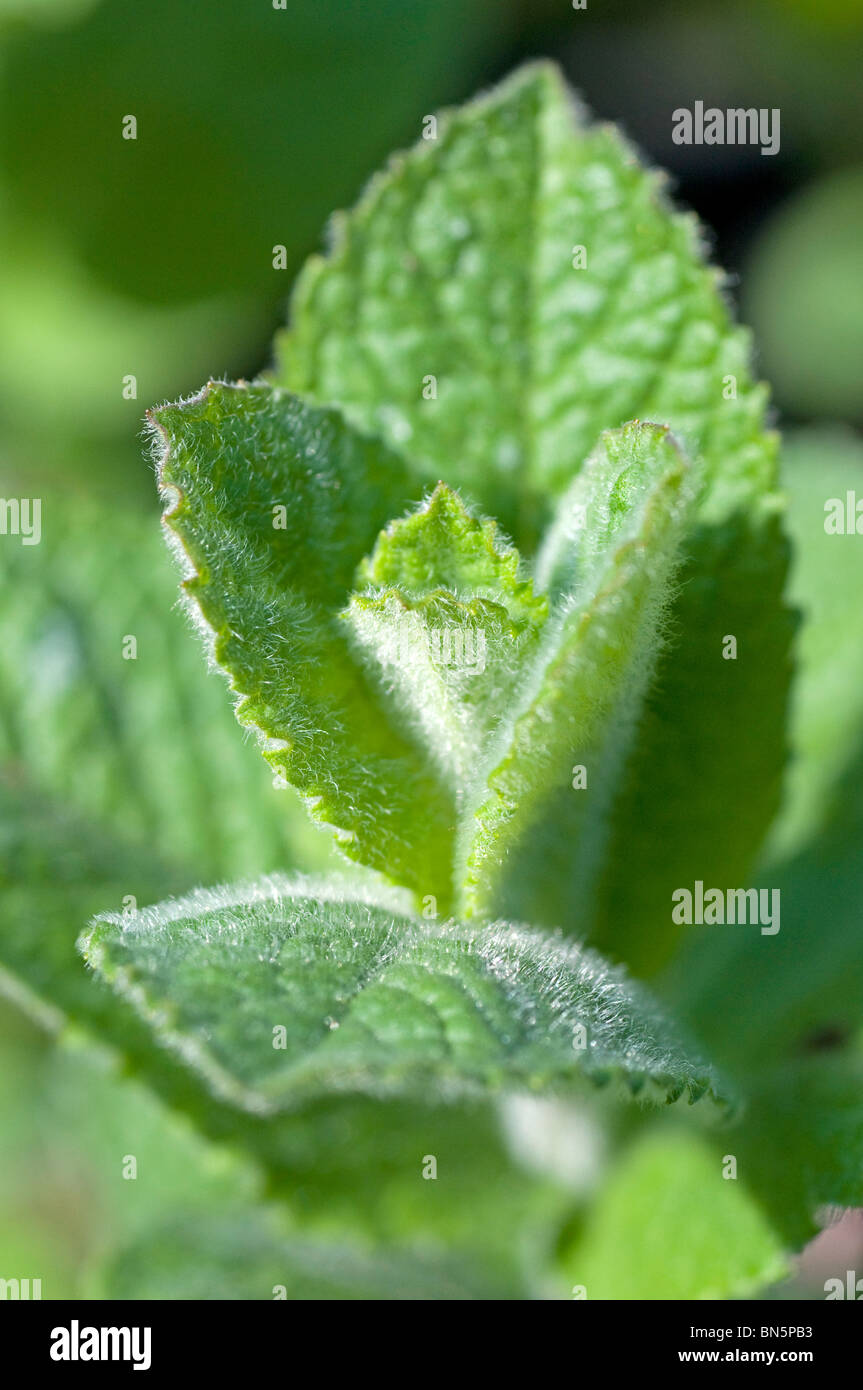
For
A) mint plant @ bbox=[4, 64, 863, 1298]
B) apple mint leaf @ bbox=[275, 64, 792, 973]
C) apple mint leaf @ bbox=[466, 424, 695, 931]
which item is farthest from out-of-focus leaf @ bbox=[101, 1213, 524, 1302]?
apple mint leaf @ bbox=[466, 424, 695, 931]

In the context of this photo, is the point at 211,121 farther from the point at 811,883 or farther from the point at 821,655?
the point at 811,883

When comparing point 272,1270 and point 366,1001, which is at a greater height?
point 366,1001

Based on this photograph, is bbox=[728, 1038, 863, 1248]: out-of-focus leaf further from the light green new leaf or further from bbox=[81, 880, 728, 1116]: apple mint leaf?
the light green new leaf

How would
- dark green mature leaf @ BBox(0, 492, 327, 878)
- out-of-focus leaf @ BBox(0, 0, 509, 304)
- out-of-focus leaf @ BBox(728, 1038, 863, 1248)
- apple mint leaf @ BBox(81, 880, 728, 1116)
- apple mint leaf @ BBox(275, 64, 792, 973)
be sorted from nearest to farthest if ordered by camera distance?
apple mint leaf @ BBox(81, 880, 728, 1116) → out-of-focus leaf @ BBox(728, 1038, 863, 1248) → apple mint leaf @ BBox(275, 64, 792, 973) → dark green mature leaf @ BBox(0, 492, 327, 878) → out-of-focus leaf @ BBox(0, 0, 509, 304)

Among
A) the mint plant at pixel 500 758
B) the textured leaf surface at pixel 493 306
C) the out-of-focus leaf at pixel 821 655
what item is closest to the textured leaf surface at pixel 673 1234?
the mint plant at pixel 500 758

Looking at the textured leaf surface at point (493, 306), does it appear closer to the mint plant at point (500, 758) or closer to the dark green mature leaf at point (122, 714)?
the mint plant at point (500, 758)

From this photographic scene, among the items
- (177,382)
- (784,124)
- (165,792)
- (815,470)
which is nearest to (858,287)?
(784,124)

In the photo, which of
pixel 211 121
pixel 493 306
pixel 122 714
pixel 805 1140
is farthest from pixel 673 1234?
pixel 211 121
